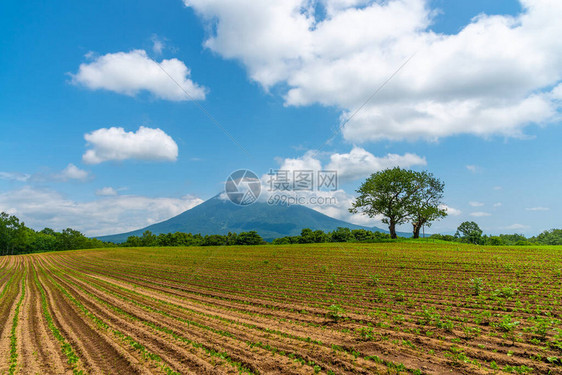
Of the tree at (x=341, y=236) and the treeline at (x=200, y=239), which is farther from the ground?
the tree at (x=341, y=236)

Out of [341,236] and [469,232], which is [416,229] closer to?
[341,236]

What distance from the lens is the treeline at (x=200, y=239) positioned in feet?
317

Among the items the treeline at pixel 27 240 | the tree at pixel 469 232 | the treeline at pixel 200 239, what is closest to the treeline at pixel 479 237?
the tree at pixel 469 232

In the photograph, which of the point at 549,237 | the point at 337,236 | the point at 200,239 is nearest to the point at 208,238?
the point at 200,239

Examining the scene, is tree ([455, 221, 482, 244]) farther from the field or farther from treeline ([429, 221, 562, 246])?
the field

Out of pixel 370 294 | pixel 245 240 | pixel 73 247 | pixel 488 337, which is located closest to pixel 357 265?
pixel 370 294

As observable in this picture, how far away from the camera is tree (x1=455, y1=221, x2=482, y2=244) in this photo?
295 ft

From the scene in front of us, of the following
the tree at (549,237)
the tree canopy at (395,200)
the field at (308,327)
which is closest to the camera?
the field at (308,327)

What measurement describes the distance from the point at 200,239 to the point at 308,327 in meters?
113

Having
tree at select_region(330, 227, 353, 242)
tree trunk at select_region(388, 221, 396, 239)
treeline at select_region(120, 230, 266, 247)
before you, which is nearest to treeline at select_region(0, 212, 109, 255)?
treeline at select_region(120, 230, 266, 247)

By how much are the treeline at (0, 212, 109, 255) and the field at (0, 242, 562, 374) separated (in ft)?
465

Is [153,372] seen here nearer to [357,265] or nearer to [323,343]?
[323,343]

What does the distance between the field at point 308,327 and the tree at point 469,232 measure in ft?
262

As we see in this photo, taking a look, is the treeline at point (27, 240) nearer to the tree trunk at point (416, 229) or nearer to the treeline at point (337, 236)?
the treeline at point (337, 236)
